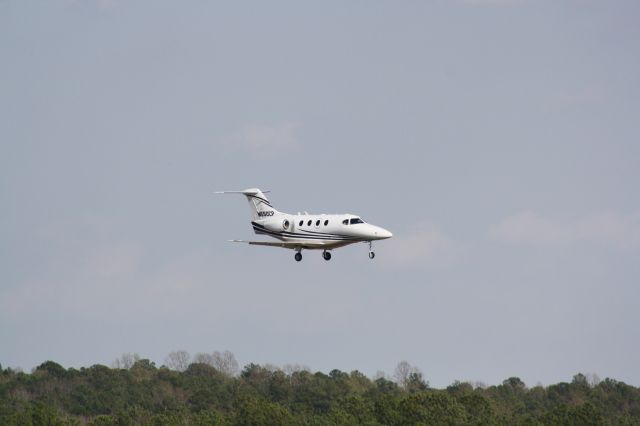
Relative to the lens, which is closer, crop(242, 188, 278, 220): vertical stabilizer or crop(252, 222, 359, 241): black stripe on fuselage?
crop(252, 222, 359, 241): black stripe on fuselage

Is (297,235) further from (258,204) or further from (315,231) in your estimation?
(258,204)

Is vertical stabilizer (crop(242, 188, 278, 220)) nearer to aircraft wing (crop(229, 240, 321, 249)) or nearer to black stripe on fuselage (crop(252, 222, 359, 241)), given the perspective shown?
black stripe on fuselage (crop(252, 222, 359, 241))

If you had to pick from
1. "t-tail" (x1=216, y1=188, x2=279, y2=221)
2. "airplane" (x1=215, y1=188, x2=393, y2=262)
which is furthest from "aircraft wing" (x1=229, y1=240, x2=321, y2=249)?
"t-tail" (x1=216, y1=188, x2=279, y2=221)

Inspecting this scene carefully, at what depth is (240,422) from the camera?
15500 cm

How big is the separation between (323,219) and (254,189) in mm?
14485

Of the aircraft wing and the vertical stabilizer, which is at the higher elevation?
the vertical stabilizer

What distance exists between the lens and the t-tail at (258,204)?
118 meters

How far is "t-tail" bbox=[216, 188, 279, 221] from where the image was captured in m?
118

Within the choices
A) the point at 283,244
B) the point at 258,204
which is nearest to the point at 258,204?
the point at 258,204

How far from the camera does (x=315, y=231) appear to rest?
107125 millimetres

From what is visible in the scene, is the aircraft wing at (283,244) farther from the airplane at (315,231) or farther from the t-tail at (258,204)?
the t-tail at (258,204)

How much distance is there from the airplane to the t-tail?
264mm

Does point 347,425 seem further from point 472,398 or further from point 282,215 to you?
point 282,215

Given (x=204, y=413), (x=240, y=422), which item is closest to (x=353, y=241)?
(x=240, y=422)
